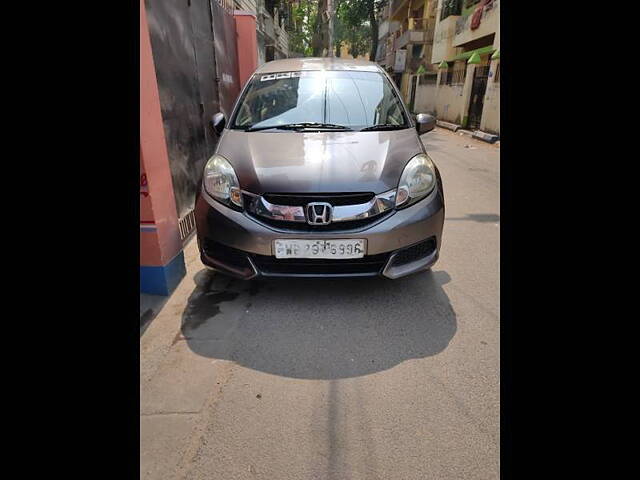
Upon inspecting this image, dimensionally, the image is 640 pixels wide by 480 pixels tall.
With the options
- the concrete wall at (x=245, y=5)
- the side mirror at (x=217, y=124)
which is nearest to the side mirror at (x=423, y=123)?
the side mirror at (x=217, y=124)

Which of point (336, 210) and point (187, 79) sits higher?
point (187, 79)

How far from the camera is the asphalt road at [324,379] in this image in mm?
1501

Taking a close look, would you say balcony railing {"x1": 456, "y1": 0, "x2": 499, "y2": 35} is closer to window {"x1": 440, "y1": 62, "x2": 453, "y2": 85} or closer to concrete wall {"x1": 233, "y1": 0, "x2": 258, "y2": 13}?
window {"x1": 440, "y1": 62, "x2": 453, "y2": 85}

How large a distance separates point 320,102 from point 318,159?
0.90 meters

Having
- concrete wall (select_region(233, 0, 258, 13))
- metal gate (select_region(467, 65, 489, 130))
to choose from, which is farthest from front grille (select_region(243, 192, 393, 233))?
metal gate (select_region(467, 65, 489, 130))

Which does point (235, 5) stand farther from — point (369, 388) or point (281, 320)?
point (369, 388)

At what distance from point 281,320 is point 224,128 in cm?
170

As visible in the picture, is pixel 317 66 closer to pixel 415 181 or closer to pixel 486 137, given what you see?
pixel 415 181

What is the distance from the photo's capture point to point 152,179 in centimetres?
238

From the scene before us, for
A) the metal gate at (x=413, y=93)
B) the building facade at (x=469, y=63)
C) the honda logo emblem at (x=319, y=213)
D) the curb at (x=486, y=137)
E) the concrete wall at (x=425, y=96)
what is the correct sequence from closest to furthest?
the honda logo emblem at (x=319, y=213) → the curb at (x=486, y=137) → the building facade at (x=469, y=63) → the concrete wall at (x=425, y=96) → the metal gate at (x=413, y=93)

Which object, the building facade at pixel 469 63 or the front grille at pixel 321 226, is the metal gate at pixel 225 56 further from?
the building facade at pixel 469 63

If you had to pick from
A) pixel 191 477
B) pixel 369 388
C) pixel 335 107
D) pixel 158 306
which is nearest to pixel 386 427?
pixel 369 388

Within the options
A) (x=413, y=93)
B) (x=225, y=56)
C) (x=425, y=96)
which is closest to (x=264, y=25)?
(x=425, y=96)

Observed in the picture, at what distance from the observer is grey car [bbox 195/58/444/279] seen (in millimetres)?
2209
